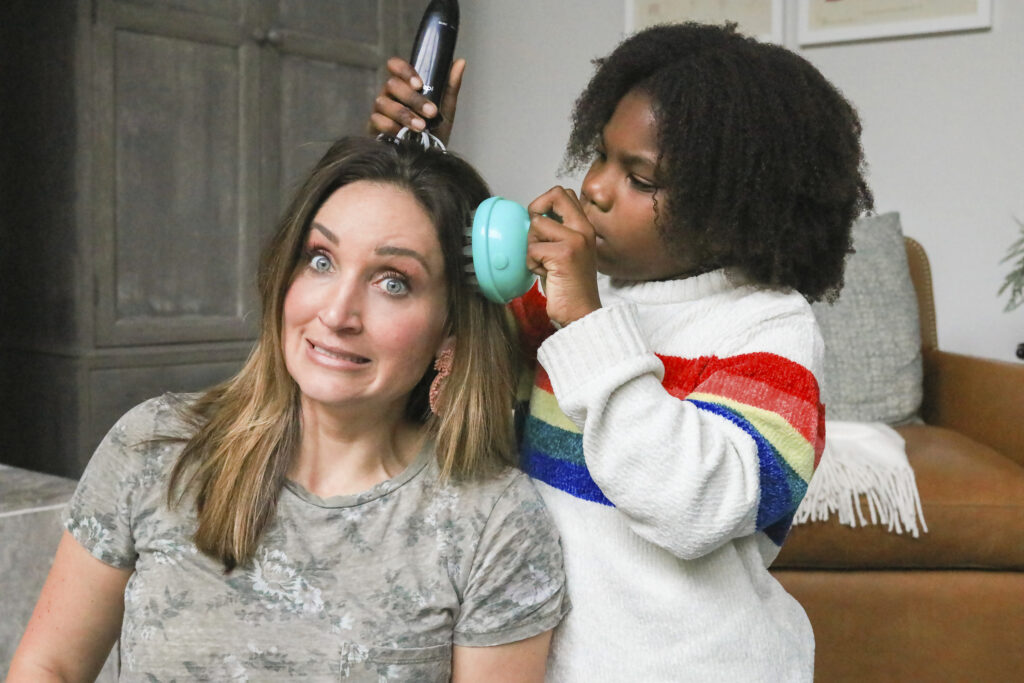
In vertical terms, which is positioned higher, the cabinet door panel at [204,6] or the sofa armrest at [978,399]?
the cabinet door panel at [204,6]

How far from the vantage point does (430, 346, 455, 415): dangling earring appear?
1062 mm

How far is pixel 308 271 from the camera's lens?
1014mm

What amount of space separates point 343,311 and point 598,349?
250mm

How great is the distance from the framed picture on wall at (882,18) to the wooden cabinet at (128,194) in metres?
1.51

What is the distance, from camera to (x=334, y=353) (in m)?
0.97

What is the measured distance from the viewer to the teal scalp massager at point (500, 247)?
3.06ft

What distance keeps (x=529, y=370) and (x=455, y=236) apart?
21cm

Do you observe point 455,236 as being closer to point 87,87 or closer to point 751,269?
point 751,269

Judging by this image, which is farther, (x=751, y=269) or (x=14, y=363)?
(x=14, y=363)

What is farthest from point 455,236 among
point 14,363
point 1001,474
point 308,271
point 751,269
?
point 14,363

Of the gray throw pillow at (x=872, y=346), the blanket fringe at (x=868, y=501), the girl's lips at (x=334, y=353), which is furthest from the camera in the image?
the gray throw pillow at (x=872, y=346)

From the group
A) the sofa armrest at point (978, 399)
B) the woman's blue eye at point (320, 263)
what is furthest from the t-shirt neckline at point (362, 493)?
the sofa armrest at point (978, 399)

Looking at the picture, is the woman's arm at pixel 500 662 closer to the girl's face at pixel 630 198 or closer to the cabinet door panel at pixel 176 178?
the girl's face at pixel 630 198

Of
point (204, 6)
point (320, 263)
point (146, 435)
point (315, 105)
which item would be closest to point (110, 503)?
point (146, 435)
